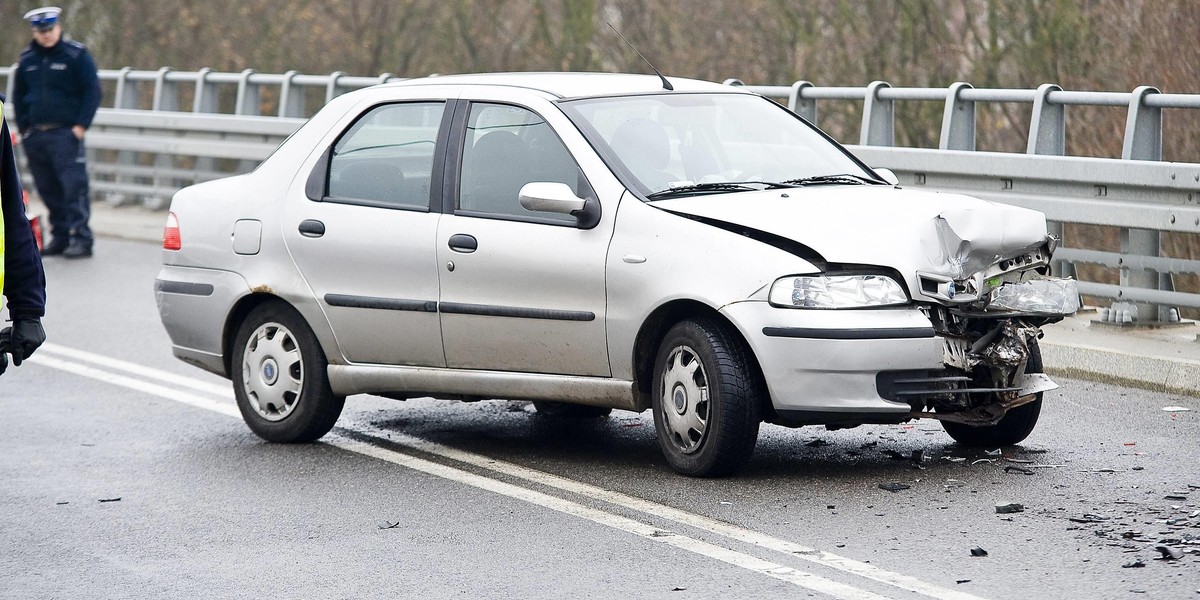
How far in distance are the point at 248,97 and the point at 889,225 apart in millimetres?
13116

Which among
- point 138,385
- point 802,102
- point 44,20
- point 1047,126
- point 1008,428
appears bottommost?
point 138,385

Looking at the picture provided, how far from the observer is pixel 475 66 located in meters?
22.9

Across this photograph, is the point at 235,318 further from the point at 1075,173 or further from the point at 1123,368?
the point at 1075,173

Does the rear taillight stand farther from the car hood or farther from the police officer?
the police officer

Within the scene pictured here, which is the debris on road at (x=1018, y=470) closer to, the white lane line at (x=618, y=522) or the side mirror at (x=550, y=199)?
the white lane line at (x=618, y=522)

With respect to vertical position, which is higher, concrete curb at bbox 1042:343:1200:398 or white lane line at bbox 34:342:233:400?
concrete curb at bbox 1042:343:1200:398

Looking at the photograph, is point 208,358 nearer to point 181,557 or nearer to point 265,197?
point 265,197

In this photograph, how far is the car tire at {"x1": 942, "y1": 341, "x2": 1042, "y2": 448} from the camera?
23.8 ft

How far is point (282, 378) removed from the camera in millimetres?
7980

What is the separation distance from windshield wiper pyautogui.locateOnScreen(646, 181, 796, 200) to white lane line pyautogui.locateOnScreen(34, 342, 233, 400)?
3.18 meters

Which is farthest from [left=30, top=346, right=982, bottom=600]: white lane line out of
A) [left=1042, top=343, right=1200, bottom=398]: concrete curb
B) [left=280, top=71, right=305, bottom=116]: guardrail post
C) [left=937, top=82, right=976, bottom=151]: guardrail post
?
[left=280, top=71, right=305, bottom=116]: guardrail post

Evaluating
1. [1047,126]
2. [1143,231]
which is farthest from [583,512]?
[1047,126]

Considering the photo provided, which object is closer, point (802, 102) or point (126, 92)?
point (802, 102)

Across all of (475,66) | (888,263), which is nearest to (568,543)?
(888,263)
